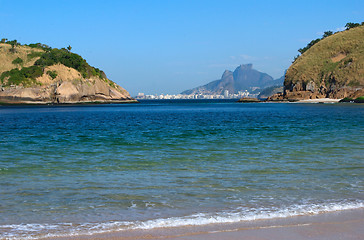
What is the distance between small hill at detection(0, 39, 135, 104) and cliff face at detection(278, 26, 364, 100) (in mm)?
80706

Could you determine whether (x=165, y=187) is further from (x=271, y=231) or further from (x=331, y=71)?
(x=331, y=71)

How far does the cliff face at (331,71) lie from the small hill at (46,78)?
Answer: 3177 inches

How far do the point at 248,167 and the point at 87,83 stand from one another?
149910 millimetres

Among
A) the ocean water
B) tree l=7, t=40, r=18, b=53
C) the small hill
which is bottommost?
the ocean water

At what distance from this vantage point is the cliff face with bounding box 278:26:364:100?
13725cm

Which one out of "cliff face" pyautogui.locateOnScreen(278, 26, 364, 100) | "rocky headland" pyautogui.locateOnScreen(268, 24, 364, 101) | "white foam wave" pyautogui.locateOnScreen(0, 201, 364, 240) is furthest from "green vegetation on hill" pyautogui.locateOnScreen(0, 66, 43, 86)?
"white foam wave" pyautogui.locateOnScreen(0, 201, 364, 240)

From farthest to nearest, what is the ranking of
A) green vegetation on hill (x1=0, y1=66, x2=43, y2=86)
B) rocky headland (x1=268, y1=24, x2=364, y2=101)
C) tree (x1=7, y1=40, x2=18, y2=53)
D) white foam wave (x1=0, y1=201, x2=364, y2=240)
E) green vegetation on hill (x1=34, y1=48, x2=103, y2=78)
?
tree (x1=7, y1=40, x2=18, y2=53) → green vegetation on hill (x1=34, y1=48, x2=103, y2=78) → green vegetation on hill (x1=0, y1=66, x2=43, y2=86) → rocky headland (x1=268, y1=24, x2=364, y2=101) → white foam wave (x1=0, y1=201, x2=364, y2=240)

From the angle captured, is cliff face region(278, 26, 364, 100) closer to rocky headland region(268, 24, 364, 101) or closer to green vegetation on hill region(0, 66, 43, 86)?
rocky headland region(268, 24, 364, 101)

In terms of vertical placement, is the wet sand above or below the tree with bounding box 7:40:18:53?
below

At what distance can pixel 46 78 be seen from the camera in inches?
5807

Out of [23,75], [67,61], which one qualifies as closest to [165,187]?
[23,75]

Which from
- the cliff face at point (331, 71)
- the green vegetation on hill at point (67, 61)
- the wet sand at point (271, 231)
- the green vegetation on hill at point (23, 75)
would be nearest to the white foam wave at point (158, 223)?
the wet sand at point (271, 231)

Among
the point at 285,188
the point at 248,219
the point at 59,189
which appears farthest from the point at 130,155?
the point at 248,219

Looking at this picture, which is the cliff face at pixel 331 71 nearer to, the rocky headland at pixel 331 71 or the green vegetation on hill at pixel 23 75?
→ the rocky headland at pixel 331 71
